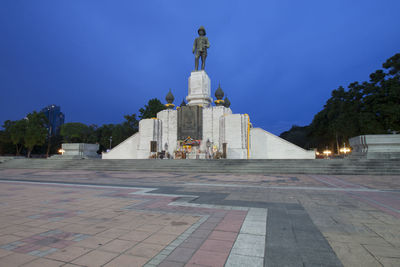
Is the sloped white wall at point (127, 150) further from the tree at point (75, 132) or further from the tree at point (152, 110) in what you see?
the tree at point (75, 132)

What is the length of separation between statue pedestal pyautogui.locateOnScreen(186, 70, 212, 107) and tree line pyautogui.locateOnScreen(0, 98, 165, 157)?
1478 cm

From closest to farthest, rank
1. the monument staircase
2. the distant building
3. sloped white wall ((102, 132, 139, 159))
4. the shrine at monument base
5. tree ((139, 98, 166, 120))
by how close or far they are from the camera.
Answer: the monument staircase < the shrine at monument base < sloped white wall ((102, 132, 139, 159)) < tree ((139, 98, 166, 120)) < the distant building

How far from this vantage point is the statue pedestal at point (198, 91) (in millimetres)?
28553

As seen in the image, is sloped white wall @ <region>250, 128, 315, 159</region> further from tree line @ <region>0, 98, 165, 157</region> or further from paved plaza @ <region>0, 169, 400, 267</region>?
tree line @ <region>0, 98, 165, 157</region>

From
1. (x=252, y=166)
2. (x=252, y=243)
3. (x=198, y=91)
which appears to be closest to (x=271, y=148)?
(x=252, y=166)

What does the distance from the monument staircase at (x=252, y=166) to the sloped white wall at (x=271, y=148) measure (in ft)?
29.6

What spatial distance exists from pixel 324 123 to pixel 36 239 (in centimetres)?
4852

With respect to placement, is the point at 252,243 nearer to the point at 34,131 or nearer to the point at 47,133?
the point at 34,131

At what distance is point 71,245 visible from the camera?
107 inches

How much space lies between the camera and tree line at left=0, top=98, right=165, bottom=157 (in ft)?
124

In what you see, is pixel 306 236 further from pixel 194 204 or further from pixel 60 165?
pixel 60 165

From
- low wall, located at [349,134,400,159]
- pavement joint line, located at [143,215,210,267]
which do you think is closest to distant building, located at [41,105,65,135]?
low wall, located at [349,134,400,159]

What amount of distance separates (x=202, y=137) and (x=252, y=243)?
78.3 feet

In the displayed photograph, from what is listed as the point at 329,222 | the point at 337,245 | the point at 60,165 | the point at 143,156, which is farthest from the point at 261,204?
the point at 143,156
